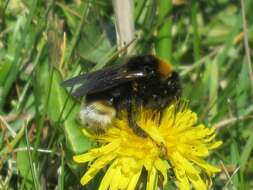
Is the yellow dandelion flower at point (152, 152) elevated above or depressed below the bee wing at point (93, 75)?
below

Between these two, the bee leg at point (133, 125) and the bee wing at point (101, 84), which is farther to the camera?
the bee leg at point (133, 125)

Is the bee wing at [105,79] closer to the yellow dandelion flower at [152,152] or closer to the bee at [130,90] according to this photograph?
the bee at [130,90]

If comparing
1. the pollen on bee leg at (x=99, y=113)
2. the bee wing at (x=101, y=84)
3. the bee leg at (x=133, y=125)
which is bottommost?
the bee leg at (x=133, y=125)

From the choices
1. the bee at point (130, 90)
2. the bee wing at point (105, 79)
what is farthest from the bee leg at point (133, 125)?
the bee wing at point (105, 79)

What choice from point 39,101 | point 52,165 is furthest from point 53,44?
point 52,165

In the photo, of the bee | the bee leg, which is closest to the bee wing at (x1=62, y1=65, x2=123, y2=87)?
the bee

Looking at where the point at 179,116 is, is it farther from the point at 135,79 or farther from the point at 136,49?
the point at 136,49

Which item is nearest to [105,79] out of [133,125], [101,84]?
[101,84]

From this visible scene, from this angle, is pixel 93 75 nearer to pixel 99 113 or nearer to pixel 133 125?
pixel 99 113
